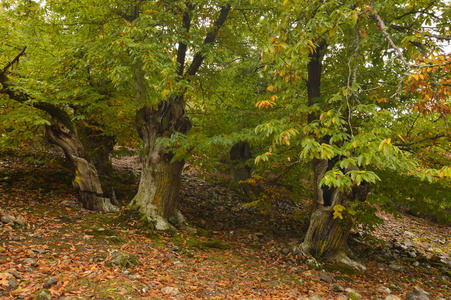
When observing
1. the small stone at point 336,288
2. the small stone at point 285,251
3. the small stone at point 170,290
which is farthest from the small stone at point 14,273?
the small stone at point 285,251

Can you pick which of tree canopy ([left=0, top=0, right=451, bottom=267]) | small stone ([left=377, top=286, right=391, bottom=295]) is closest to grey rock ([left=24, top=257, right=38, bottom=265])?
tree canopy ([left=0, top=0, right=451, bottom=267])

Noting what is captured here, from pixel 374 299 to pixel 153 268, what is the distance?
481 centimetres

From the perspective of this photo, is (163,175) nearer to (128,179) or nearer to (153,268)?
(153,268)

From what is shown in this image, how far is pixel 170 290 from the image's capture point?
4605mm

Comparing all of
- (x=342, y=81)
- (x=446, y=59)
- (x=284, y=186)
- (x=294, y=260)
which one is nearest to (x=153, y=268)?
(x=294, y=260)

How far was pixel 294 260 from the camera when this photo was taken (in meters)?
7.88

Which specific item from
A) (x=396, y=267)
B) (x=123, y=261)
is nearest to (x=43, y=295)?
(x=123, y=261)

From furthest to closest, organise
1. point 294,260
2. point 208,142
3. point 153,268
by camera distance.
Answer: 1. point 294,260
2. point 208,142
3. point 153,268

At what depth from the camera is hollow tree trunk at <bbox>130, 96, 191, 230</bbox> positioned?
8.69m

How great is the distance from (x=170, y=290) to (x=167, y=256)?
6.64 feet

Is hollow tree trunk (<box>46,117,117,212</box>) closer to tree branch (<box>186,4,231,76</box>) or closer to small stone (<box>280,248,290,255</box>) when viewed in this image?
tree branch (<box>186,4,231,76</box>)

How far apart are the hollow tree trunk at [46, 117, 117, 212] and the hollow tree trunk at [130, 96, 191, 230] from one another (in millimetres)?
1176

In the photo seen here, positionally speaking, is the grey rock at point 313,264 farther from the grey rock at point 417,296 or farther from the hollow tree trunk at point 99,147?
the hollow tree trunk at point 99,147

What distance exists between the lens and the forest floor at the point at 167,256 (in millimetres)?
4473
